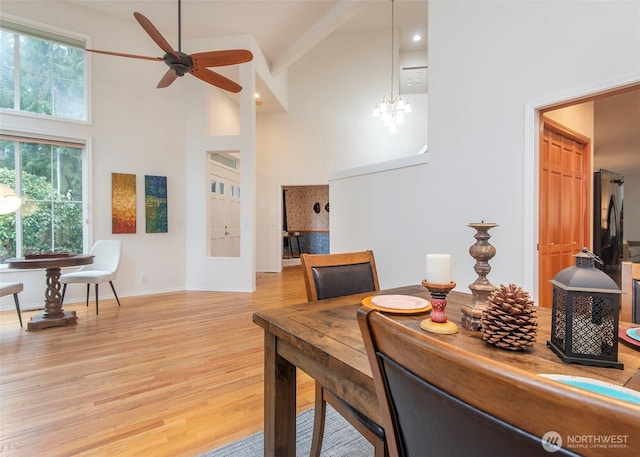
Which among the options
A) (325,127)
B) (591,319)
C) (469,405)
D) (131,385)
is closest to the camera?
(469,405)

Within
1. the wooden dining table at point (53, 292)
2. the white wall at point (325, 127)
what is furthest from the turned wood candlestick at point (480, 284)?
the white wall at point (325, 127)

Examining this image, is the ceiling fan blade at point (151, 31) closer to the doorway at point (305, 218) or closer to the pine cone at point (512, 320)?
the pine cone at point (512, 320)

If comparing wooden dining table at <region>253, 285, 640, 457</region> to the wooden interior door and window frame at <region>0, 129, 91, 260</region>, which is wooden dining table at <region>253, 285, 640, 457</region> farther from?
window frame at <region>0, 129, 91, 260</region>

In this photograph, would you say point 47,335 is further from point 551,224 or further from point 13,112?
point 551,224

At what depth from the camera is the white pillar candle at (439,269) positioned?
1010 millimetres

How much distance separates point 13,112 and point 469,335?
5.38 m

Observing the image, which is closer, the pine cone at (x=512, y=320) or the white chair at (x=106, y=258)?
the pine cone at (x=512, y=320)

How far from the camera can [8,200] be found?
3.64m

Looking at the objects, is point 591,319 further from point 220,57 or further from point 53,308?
point 53,308

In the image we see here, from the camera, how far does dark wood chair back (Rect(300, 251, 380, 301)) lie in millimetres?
1538

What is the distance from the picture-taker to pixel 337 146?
666cm

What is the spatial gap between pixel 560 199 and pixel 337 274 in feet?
8.71

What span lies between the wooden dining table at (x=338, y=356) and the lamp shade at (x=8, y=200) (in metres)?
4.24

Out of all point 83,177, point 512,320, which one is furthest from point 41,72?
point 512,320
